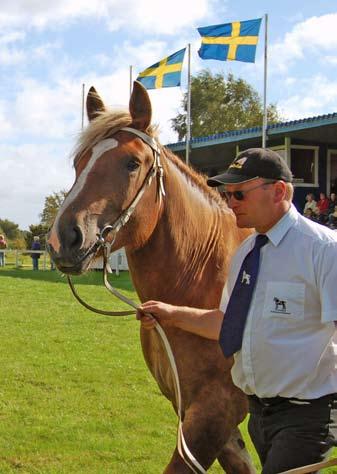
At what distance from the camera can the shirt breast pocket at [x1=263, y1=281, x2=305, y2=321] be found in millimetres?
2744

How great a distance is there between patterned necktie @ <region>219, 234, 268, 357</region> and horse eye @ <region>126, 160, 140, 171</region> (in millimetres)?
989

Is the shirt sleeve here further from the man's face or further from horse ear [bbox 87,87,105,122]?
horse ear [bbox 87,87,105,122]

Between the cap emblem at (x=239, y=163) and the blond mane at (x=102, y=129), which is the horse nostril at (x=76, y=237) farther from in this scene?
the cap emblem at (x=239, y=163)

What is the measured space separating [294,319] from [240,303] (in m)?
0.29

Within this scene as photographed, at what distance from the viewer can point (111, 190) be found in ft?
11.8

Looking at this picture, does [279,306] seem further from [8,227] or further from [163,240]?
[8,227]

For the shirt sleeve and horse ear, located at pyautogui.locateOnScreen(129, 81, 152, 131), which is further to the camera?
horse ear, located at pyautogui.locateOnScreen(129, 81, 152, 131)

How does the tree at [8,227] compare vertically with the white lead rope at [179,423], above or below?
above

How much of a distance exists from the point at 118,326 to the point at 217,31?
12.4m

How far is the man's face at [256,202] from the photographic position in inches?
114

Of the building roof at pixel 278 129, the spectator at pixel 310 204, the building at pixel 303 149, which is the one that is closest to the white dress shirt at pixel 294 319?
the building roof at pixel 278 129

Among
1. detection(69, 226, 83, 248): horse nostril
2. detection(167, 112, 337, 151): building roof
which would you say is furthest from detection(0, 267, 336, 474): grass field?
detection(167, 112, 337, 151): building roof

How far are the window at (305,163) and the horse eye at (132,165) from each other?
1995cm

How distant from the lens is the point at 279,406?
2.86 metres
